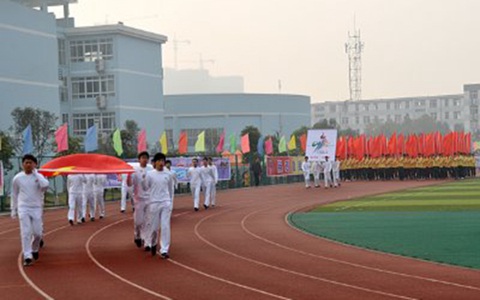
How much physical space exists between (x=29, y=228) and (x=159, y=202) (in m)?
2.47

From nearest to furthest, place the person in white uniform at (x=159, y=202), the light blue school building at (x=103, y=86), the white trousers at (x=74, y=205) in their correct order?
the person in white uniform at (x=159, y=202), the white trousers at (x=74, y=205), the light blue school building at (x=103, y=86)

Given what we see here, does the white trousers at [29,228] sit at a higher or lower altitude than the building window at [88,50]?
lower

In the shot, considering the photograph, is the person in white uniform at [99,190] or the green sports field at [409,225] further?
the person in white uniform at [99,190]

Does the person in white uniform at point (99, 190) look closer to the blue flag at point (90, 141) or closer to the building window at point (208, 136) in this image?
the blue flag at point (90, 141)

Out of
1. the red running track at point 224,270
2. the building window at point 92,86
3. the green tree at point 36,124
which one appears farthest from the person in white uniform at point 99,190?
the building window at point 92,86

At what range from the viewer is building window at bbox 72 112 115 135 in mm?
77375

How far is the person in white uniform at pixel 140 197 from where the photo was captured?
722 inches

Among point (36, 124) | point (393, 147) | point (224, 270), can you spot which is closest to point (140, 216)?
point (224, 270)

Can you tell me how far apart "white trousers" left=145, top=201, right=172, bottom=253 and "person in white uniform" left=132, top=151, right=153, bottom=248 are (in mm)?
782

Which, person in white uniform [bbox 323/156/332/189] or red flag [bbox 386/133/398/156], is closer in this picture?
person in white uniform [bbox 323/156/332/189]

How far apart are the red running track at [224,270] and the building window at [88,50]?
183 feet

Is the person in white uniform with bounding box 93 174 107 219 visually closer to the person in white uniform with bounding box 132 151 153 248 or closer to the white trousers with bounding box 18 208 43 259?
the person in white uniform with bounding box 132 151 153 248

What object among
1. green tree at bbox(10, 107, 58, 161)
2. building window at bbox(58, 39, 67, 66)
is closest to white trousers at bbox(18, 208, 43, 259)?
green tree at bbox(10, 107, 58, 161)

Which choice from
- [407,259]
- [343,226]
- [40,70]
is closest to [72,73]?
[40,70]
